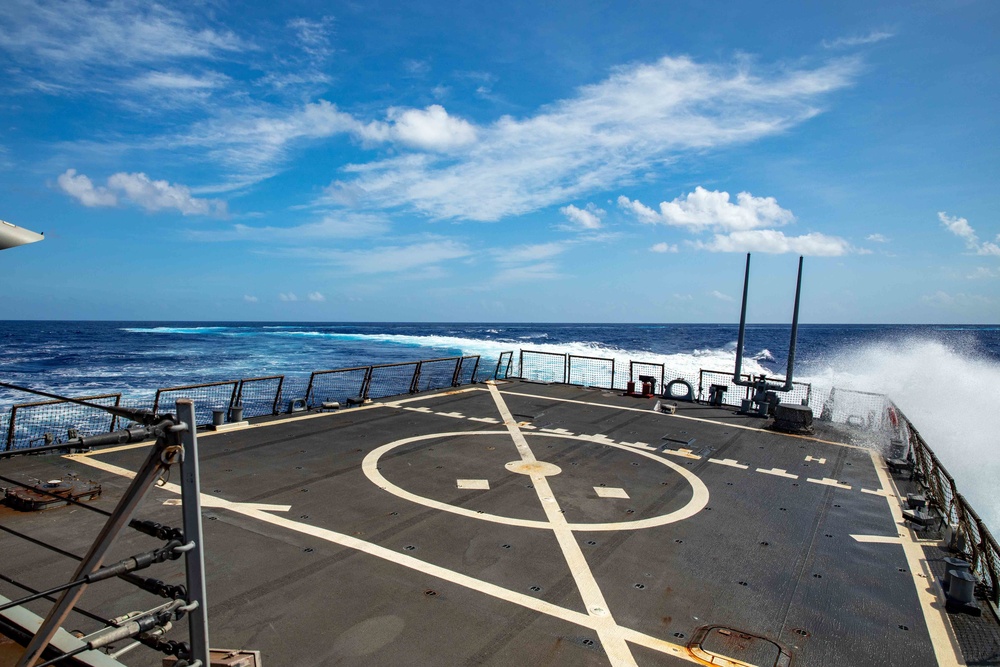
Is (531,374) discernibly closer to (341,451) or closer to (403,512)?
(341,451)

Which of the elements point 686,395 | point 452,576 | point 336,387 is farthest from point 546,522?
point 336,387

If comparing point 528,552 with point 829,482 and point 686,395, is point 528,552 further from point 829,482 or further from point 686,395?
point 686,395

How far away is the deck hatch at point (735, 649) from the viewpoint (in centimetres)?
564

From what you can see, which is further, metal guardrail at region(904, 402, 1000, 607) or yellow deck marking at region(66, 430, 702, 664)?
metal guardrail at region(904, 402, 1000, 607)

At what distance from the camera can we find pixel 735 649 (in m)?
5.85

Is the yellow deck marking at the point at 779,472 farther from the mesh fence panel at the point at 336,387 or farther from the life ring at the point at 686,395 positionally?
the mesh fence panel at the point at 336,387

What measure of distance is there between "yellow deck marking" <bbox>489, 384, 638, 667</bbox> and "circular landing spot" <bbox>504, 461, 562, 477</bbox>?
168mm

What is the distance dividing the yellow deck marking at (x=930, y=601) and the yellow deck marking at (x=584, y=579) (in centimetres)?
335

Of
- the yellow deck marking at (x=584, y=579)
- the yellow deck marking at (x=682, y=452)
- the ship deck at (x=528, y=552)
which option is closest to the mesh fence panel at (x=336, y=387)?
the ship deck at (x=528, y=552)

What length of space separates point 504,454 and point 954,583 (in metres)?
8.27

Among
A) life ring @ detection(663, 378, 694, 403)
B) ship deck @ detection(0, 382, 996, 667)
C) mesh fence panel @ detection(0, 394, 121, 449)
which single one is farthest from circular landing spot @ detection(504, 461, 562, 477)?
mesh fence panel @ detection(0, 394, 121, 449)

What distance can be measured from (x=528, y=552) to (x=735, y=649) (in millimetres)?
2962

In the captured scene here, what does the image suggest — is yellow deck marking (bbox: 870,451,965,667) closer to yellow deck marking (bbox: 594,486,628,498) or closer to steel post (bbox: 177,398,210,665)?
yellow deck marking (bbox: 594,486,628,498)

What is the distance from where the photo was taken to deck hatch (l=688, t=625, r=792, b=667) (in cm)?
564
